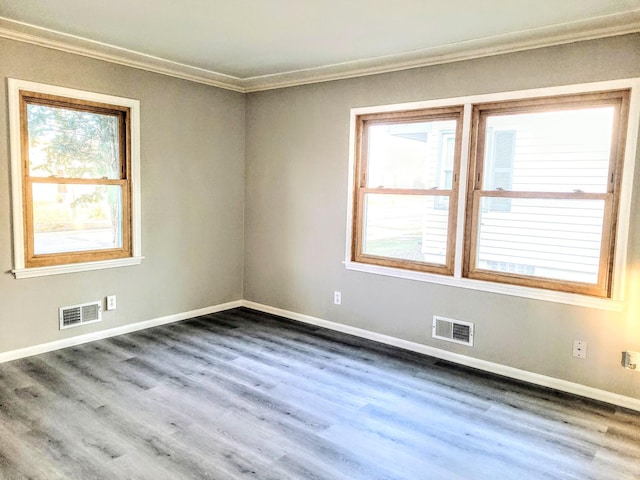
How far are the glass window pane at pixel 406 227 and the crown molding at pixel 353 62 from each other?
45.6 inches

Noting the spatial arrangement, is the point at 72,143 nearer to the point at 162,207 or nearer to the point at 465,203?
the point at 162,207

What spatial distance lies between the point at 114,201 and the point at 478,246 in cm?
326

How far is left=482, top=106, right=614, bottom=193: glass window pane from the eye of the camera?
127 inches

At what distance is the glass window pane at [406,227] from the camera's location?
4.02 metres

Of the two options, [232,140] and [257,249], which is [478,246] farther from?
[232,140]

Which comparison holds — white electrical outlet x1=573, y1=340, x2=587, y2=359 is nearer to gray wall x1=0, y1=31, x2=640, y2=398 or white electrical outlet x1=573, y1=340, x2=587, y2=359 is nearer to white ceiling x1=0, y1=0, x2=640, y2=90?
gray wall x1=0, y1=31, x2=640, y2=398

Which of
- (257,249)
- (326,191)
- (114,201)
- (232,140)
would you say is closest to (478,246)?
(326,191)

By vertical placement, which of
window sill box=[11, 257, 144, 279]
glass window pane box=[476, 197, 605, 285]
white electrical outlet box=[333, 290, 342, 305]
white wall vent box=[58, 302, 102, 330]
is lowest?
white wall vent box=[58, 302, 102, 330]

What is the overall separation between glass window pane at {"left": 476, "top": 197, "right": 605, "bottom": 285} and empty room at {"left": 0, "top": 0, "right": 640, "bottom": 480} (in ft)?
0.05

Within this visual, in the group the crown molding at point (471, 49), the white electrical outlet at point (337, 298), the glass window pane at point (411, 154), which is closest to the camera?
the crown molding at point (471, 49)

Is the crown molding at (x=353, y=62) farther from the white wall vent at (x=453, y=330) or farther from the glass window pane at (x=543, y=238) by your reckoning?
the white wall vent at (x=453, y=330)

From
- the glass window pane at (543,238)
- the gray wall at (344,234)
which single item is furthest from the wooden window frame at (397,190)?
the glass window pane at (543,238)

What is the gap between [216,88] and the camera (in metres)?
4.95

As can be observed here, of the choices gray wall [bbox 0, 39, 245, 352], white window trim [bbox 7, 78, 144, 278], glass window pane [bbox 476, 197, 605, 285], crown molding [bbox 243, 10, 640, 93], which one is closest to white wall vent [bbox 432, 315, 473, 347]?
glass window pane [bbox 476, 197, 605, 285]
